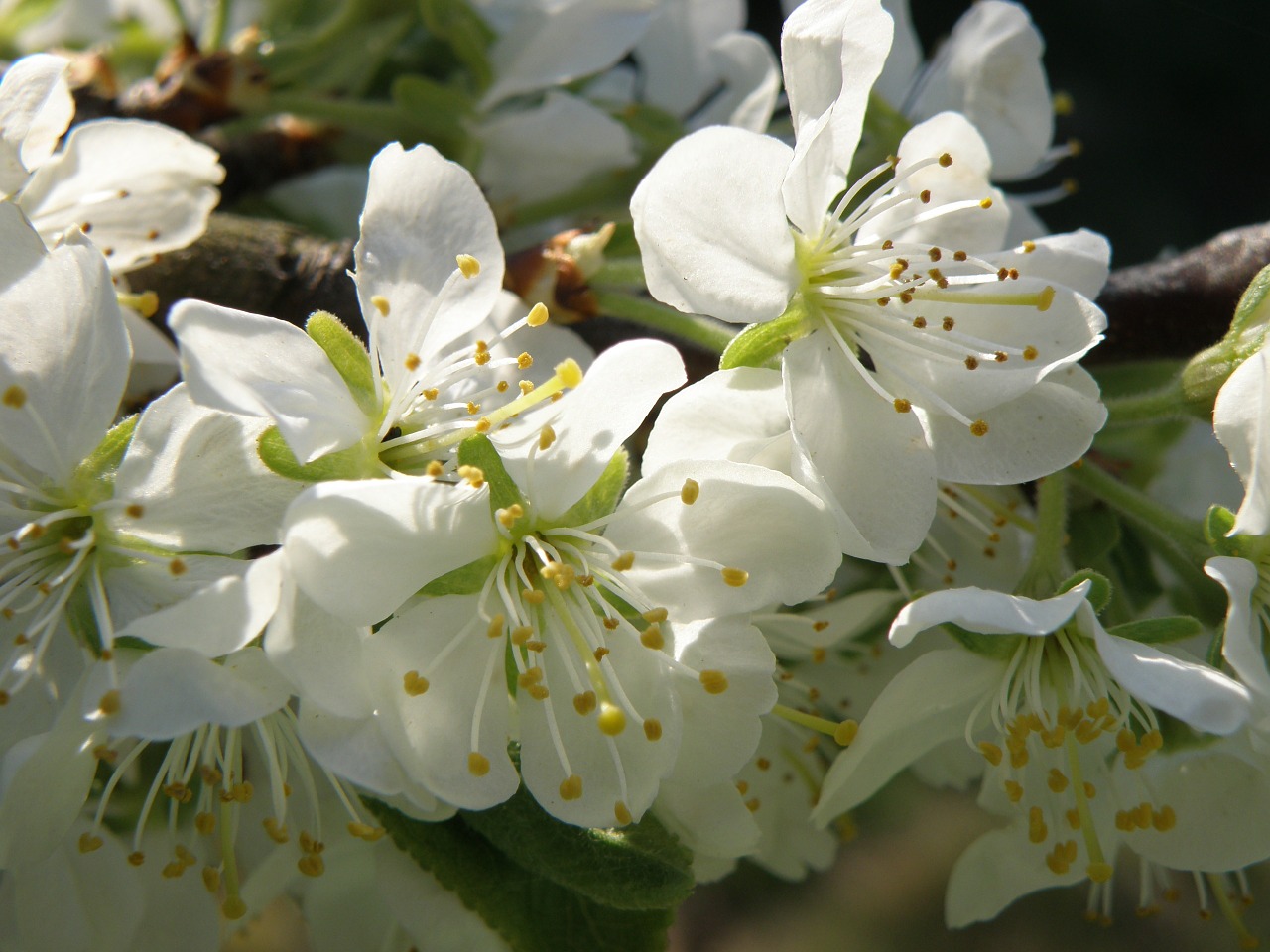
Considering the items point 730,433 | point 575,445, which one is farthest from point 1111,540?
point 575,445

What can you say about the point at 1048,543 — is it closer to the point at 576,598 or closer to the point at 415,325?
the point at 576,598

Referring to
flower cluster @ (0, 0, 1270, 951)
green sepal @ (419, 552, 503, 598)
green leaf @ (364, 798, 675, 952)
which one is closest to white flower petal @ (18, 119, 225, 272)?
flower cluster @ (0, 0, 1270, 951)

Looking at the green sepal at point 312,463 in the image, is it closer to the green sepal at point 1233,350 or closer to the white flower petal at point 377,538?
the white flower petal at point 377,538

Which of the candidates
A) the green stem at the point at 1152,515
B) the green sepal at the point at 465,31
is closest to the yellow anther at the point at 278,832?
the green stem at the point at 1152,515

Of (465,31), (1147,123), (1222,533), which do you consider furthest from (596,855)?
(1147,123)

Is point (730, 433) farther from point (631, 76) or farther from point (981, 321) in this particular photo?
point (631, 76)
